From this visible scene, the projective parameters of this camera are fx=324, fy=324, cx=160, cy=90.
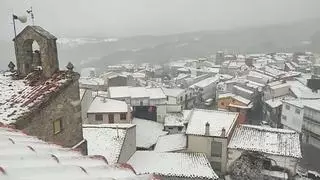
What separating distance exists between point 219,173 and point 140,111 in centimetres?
2263

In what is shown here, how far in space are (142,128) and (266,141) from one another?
16.6m

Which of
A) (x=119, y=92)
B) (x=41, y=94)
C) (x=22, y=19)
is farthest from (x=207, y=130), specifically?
(x=119, y=92)

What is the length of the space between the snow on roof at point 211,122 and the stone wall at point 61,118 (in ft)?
53.1

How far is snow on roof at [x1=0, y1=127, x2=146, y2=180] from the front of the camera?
3242 mm

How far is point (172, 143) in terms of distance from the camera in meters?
29.6

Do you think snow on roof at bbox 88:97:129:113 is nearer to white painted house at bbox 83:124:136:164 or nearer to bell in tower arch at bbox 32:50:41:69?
white painted house at bbox 83:124:136:164

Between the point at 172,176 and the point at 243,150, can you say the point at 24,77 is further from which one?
the point at 243,150

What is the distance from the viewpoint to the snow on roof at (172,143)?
91.8 ft

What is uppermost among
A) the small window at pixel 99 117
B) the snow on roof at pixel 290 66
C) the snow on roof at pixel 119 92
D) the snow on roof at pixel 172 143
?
the snow on roof at pixel 290 66

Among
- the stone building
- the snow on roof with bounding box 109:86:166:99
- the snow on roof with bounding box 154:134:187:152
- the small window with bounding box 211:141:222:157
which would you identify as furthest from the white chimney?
the snow on roof with bounding box 109:86:166:99

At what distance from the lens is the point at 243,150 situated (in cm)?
2638

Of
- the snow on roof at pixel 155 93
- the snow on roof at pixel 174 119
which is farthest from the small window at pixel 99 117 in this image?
the snow on roof at pixel 155 93

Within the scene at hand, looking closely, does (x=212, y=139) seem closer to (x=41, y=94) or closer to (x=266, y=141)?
(x=266, y=141)

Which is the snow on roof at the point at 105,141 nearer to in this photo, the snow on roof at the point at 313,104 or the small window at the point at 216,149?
the small window at the point at 216,149
